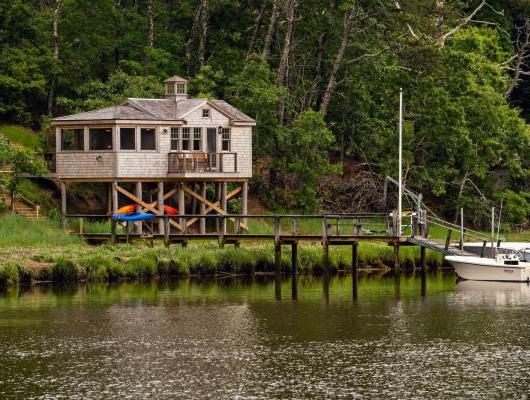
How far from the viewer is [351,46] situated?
81938mm

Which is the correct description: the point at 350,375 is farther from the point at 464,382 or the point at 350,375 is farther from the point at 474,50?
the point at 474,50

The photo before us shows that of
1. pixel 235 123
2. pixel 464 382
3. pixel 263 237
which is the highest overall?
pixel 235 123

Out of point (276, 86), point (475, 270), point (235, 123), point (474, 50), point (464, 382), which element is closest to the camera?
point (464, 382)

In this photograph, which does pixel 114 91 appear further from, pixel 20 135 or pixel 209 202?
pixel 209 202

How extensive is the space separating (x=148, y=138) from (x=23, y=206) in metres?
7.08

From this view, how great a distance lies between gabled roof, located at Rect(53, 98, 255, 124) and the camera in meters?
65.2

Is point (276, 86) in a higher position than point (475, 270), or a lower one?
higher

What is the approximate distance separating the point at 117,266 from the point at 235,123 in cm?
1348

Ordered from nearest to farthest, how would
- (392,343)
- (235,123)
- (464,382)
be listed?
(464,382) < (392,343) < (235,123)

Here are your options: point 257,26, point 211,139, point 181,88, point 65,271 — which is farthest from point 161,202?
point 257,26

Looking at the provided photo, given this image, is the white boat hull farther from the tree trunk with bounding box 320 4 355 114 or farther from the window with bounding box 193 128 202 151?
the tree trunk with bounding box 320 4 355 114

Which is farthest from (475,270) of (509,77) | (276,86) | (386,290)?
(509,77)

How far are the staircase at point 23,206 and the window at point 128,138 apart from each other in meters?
5.18

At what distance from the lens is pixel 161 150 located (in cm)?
6612
